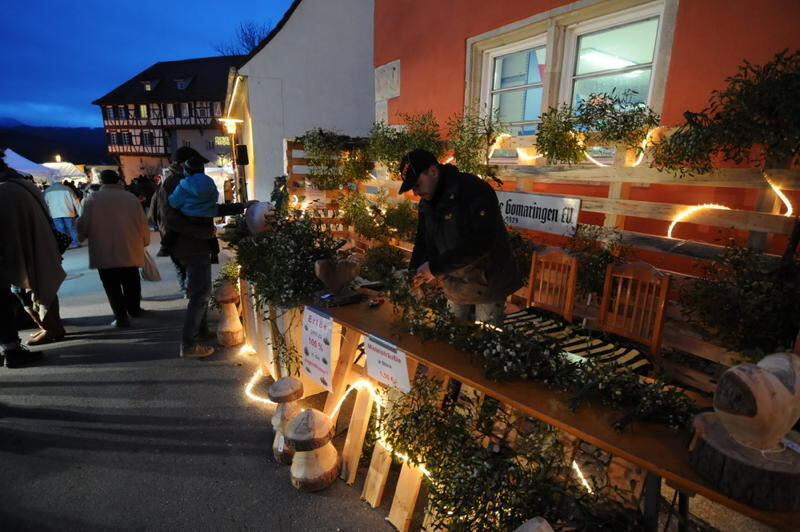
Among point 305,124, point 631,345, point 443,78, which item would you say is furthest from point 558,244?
point 305,124

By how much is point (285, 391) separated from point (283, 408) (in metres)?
0.26

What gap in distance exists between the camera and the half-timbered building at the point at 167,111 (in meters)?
32.5

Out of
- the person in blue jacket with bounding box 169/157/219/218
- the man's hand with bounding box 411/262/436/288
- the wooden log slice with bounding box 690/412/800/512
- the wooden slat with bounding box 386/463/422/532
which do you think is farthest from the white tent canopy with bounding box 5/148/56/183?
Answer: the wooden log slice with bounding box 690/412/800/512

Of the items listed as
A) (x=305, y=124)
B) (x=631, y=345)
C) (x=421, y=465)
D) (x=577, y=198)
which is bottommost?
(x=421, y=465)

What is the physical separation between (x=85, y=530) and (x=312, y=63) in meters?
11.4

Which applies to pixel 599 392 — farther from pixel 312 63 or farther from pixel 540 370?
pixel 312 63

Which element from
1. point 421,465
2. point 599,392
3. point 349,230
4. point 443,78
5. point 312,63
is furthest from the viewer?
point 312,63

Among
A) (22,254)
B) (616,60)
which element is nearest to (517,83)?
(616,60)

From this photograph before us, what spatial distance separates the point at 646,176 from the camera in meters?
3.58

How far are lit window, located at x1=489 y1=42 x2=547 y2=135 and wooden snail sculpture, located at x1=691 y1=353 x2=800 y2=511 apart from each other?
14.6ft

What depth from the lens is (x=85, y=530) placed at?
2.48 meters

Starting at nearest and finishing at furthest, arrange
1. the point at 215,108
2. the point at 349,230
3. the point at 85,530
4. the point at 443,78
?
the point at 85,530
the point at 443,78
the point at 349,230
the point at 215,108

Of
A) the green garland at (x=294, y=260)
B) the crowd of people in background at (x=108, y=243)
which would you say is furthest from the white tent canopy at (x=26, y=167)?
the green garland at (x=294, y=260)

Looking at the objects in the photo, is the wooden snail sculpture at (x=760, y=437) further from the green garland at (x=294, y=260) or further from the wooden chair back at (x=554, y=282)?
the green garland at (x=294, y=260)
